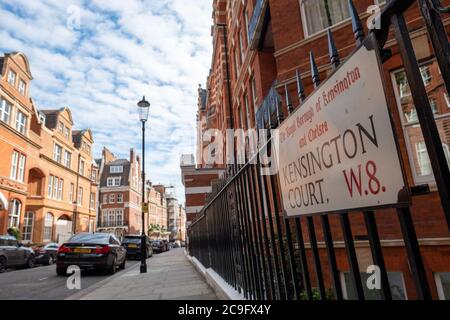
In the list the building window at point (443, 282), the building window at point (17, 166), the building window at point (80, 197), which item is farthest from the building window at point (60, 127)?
the building window at point (443, 282)

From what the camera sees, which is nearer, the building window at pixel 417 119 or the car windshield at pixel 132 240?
the building window at pixel 417 119

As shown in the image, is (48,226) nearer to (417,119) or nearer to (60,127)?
(60,127)

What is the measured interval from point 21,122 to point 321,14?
2813 centimetres

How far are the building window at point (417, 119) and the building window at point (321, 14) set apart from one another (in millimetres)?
3020

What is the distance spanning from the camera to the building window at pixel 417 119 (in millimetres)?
5109

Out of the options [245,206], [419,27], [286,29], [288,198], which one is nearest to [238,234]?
[245,206]

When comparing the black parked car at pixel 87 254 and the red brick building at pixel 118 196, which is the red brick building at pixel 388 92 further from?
the red brick building at pixel 118 196

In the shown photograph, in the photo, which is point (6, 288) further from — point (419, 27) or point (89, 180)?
point (89, 180)

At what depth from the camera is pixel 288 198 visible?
2.29m

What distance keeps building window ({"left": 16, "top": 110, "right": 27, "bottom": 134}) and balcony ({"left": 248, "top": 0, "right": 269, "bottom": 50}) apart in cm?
2454

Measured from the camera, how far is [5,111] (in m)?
24.5

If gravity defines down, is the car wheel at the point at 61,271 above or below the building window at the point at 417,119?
below

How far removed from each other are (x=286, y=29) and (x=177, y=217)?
113m

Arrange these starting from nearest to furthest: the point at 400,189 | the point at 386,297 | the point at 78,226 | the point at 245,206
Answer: the point at 400,189, the point at 386,297, the point at 245,206, the point at 78,226
